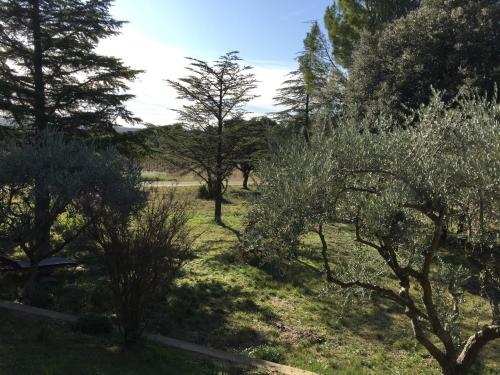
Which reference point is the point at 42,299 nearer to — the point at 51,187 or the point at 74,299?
the point at 74,299

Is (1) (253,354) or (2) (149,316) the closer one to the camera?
(1) (253,354)

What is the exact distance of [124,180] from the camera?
8953mm

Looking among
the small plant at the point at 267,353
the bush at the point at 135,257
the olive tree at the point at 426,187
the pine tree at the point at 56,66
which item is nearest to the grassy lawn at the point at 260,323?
the small plant at the point at 267,353

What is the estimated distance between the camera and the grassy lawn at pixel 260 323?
7.14 meters

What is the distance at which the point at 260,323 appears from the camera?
9.47 m

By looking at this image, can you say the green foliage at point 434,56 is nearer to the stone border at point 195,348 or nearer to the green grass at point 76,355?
the stone border at point 195,348

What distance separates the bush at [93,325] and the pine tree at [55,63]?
24.6 ft

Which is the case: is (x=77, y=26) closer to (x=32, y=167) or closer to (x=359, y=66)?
(x=32, y=167)

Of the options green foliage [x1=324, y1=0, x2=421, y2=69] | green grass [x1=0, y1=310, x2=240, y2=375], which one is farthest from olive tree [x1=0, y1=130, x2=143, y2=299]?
green foliage [x1=324, y1=0, x2=421, y2=69]

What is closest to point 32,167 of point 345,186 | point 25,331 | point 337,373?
point 25,331

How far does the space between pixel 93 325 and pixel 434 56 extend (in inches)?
514

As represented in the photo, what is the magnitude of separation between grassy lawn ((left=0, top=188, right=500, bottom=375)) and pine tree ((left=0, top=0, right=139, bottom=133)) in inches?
190

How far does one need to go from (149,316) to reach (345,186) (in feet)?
18.4

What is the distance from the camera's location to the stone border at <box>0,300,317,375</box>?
680 centimetres
